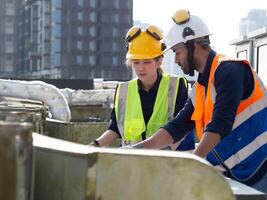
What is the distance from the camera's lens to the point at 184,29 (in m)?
3.30

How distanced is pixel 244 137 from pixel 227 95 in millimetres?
336

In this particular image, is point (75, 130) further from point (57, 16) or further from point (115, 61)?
point (57, 16)

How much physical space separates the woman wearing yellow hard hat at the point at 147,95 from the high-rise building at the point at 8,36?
208ft

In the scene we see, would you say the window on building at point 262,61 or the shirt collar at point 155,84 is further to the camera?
the window on building at point 262,61

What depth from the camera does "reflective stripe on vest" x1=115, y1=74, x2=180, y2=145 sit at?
4.01 m

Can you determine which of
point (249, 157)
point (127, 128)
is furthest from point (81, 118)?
point (249, 157)

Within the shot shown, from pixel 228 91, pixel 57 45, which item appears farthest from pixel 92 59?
pixel 228 91

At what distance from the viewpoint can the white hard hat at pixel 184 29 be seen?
3.29 meters

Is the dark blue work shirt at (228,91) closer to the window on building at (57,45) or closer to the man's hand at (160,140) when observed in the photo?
the man's hand at (160,140)

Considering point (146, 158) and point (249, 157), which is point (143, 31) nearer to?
point (249, 157)

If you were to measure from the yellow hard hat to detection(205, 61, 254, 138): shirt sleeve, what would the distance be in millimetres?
1142

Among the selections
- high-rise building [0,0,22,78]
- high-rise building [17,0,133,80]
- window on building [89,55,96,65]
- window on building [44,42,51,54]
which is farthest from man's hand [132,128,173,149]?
high-rise building [0,0,22,78]

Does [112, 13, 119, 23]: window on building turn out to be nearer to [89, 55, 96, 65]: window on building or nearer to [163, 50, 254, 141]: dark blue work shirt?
[89, 55, 96, 65]: window on building

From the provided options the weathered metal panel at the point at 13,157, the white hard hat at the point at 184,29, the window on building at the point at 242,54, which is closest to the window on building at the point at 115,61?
the window on building at the point at 242,54
